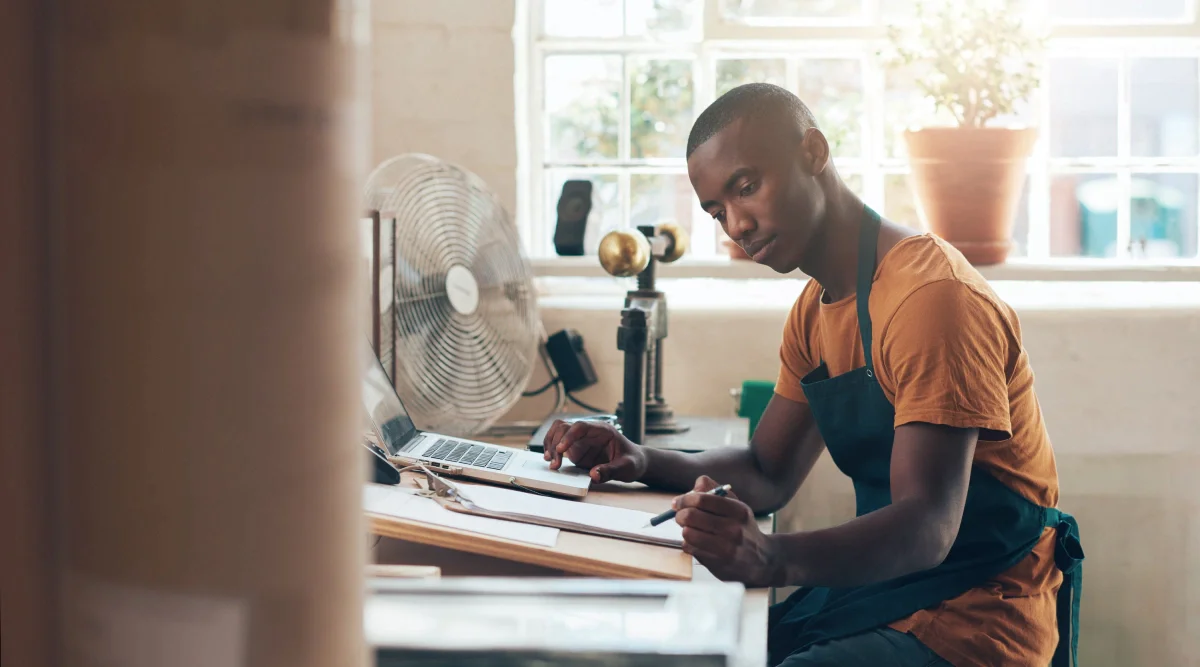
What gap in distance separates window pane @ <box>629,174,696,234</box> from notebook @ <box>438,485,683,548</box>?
138cm

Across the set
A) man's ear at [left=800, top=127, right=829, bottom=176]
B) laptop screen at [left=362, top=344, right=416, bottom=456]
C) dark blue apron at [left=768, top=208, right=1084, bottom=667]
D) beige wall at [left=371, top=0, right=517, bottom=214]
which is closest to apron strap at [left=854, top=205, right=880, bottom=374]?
dark blue apron at [left=768, top=208, right=1084, bottom=667]

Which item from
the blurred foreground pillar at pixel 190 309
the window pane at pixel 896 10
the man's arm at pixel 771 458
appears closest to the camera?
the blurred foreground pillar at pixel 190 309

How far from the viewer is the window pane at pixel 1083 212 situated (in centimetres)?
263

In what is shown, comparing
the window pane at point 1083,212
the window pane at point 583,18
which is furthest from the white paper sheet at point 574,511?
the window pane at point 1083,212

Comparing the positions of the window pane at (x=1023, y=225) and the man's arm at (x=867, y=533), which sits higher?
the window pane at (x=1023, y=225)

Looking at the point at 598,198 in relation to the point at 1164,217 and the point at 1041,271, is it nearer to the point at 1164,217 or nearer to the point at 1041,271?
the point at 1041,271

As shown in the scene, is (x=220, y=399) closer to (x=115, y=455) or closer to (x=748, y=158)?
(x=115, y=455)

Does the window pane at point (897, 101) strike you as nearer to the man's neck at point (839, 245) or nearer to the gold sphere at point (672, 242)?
the gold sphere at point (672, 242)

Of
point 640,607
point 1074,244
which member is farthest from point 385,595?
point 1074,244

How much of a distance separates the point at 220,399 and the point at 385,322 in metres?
1.57

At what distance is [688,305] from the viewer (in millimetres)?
2426

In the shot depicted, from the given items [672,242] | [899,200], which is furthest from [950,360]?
[899,200]

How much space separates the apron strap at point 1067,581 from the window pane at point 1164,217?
139 centimetres

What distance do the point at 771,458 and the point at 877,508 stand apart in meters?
0.26
